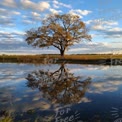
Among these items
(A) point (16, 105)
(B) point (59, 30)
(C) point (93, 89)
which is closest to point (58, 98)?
(A) point (16, 105)

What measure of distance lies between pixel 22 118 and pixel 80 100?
4269 mm

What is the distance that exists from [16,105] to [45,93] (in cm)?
364

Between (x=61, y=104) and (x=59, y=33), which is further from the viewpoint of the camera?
(x=59, y=33)

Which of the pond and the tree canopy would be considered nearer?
the pond

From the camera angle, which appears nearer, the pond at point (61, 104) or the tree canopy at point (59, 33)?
the pond at point (61, 104)

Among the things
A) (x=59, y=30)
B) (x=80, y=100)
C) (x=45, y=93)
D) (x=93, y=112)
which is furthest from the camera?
(x=59, y=30)

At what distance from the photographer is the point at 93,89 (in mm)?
16984

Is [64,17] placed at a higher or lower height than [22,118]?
higher

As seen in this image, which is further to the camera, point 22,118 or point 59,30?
point 59,30

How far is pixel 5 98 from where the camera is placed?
14242 millimetres

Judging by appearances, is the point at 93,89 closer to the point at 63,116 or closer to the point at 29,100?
the point at 29,100

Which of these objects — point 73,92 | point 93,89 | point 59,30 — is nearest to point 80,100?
point 73,92

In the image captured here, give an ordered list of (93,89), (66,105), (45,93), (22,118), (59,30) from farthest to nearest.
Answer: (59,30)
(93,89)
(45,93)
(66,105)
(22,118)

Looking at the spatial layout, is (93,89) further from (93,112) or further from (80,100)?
(93,112)
